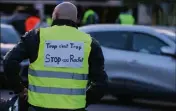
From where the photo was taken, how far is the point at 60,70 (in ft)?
15.1

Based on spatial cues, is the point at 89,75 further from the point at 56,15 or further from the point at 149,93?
the point at 149,93

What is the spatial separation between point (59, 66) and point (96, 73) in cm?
29

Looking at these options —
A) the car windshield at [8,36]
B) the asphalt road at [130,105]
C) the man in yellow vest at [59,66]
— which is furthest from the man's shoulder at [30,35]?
the car windshield at [8,36]

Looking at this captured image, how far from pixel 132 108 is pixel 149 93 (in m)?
0.58

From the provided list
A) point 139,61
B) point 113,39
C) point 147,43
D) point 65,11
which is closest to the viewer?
point 65,11

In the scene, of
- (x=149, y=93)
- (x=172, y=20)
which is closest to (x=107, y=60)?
(x=149, y=93)

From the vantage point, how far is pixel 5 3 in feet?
144

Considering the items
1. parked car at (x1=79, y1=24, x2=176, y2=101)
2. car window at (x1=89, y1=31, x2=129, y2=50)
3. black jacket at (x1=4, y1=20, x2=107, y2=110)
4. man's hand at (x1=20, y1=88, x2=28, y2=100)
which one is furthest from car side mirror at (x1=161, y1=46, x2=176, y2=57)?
man's hand at (x1=20, y1=88, x2=28, y2=100)

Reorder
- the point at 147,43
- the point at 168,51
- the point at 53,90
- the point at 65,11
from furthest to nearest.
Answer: the point at 147,43
the point at 168,51
the point at 65,11
the point at 53,90

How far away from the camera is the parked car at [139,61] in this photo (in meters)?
11.2

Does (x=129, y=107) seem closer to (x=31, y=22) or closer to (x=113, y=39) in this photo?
(x=113, y=39)

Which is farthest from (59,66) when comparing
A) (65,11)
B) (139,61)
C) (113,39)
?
(113,39)

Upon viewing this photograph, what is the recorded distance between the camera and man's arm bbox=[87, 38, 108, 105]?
183 inches

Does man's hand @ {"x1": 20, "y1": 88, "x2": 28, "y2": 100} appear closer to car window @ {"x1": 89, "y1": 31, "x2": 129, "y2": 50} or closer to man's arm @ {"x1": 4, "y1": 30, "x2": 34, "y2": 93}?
man's arm @ {"x1": 4, "y1": 30, "x2": 34, "y2": 93}
